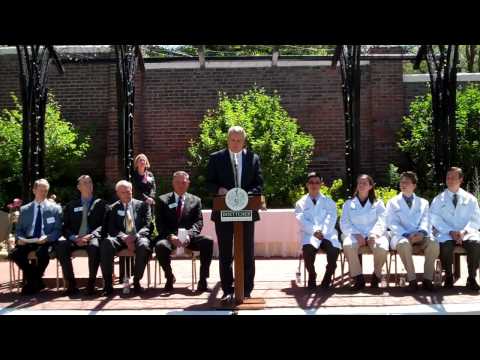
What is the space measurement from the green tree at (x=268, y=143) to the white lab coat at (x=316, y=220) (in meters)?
4.56

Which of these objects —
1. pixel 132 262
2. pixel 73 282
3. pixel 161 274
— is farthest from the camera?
pixel 161 274

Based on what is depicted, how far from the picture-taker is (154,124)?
14555mm

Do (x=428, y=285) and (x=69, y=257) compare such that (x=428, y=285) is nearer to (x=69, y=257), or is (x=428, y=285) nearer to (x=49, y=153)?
(x=69, y=257)

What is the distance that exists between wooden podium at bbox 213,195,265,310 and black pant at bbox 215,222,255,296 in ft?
0.61

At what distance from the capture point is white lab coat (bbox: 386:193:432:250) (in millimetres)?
7812

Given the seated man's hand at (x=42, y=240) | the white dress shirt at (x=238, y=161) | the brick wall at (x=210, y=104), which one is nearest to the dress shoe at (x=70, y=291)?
the seated man's hand at (x=42, y=240)

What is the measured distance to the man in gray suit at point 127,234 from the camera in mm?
7484

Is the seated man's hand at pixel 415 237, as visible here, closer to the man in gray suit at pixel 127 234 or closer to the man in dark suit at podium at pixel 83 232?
the man in gray suit at pixel 127 234

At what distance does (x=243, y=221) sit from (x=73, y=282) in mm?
2281

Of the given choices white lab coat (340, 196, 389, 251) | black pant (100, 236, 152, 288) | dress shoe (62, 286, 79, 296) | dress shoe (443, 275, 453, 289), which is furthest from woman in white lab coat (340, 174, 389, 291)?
dress shoe (62, 286, 79, 296)

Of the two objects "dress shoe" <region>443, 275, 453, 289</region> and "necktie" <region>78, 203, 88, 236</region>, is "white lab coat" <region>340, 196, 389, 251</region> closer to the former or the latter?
"dress shoe" <region>443, 275, 453, 289</region>

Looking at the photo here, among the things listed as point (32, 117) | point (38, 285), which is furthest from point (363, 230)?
point (32, 117)
